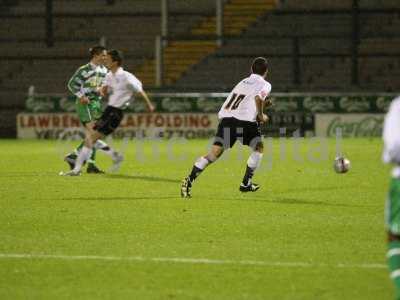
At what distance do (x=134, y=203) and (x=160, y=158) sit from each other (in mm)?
9983

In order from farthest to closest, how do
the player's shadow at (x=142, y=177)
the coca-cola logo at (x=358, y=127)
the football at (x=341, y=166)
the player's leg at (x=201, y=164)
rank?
the coca-cola logo at (x=358, y=127)
the football at (x=341, y=166)
the player's shadow at (x=142, y=177)
the player's leg at (x=201, y=164)

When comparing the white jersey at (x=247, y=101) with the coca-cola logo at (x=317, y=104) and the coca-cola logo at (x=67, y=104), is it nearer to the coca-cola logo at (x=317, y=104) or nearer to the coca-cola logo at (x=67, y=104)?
the coca-cola logo at (x=317, y=104)

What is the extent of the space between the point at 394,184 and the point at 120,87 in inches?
501

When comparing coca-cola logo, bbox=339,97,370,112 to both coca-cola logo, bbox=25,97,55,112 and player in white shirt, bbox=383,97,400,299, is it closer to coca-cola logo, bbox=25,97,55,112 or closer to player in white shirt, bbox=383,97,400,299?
coca-cola logo, bbox=25,97,55,112

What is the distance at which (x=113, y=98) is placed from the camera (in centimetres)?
1936

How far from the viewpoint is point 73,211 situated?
13.6 meters

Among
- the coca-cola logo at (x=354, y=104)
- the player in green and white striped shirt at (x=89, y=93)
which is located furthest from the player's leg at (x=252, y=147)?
the coca-cola logo at (x=354, y=104)

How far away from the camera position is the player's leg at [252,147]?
15.3 metres

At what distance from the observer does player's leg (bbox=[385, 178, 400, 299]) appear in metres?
6.90

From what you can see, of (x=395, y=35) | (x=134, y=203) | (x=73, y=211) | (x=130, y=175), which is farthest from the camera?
(x=395, y=35)

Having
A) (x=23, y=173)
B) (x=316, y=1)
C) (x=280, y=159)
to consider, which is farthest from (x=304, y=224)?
(x=316, y=1)

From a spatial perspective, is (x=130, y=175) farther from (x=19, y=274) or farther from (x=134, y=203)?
(x=19, y=274)

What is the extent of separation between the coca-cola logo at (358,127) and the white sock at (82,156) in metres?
14.9

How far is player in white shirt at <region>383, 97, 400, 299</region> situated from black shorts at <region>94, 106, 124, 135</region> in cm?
1248
